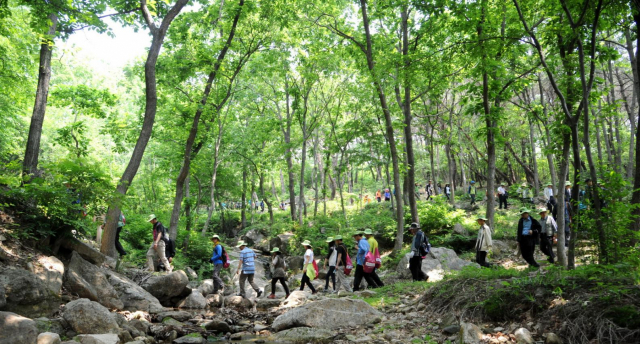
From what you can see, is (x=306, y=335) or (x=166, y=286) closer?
(x=306, y=335)

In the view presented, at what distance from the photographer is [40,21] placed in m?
9.35

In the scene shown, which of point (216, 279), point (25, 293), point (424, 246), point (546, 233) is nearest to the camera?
point (25, 293)

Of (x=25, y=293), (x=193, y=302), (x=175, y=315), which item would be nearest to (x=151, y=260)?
(x=193, y=302)

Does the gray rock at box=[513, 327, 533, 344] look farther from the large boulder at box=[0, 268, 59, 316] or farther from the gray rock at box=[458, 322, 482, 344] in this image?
the large boulder at box=[0, 268, 59, 316]

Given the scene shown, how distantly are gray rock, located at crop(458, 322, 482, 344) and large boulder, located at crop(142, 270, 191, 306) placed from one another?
8.25 metres

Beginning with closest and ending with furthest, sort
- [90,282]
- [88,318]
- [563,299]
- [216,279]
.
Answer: [563,299] < [88,318] < [90,282] < [216,279]

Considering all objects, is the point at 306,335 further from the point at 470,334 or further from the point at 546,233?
the point at 546,233

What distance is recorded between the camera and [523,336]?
498 centimetres

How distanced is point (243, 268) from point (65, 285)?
5.03 metres

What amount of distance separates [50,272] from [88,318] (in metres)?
1.70

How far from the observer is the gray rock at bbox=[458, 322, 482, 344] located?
5.18 m

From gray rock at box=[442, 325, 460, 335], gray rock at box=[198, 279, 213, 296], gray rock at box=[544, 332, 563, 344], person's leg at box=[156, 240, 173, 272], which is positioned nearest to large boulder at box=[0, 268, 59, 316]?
person's leg at box=[156, 240, 173, 272]

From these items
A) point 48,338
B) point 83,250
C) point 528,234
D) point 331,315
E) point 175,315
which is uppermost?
point 83,250

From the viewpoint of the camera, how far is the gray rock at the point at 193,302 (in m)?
11.0
